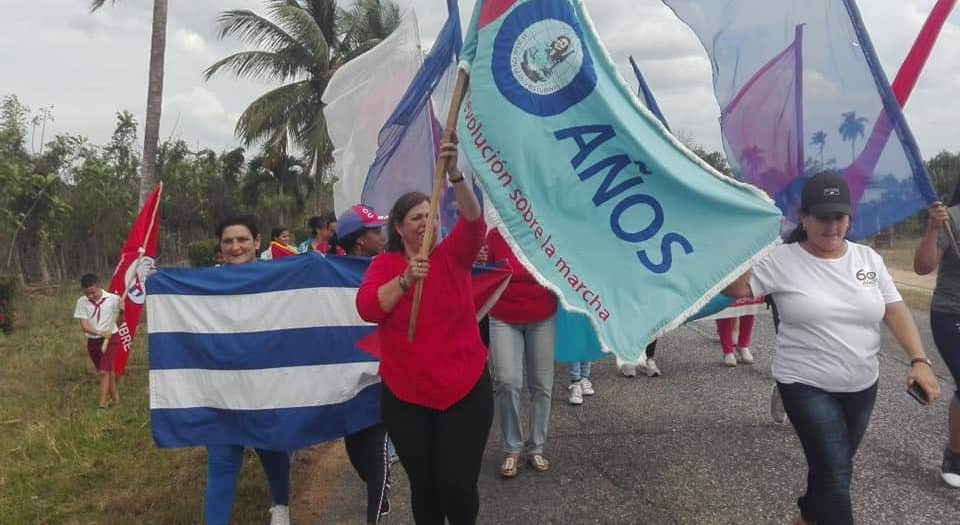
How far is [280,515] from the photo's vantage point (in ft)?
11.6

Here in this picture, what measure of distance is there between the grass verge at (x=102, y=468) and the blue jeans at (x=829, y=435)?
2675mm

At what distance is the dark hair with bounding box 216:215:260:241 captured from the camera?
11.9 feet

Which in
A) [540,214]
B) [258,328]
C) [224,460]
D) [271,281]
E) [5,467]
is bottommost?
[5,467]

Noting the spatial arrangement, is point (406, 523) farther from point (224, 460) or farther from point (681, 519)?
point (681, 519)

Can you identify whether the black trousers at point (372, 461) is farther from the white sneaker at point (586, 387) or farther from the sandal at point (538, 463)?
the white sneaker at point (586, 387)

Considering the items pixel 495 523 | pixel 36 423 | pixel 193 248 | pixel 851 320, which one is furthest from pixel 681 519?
pixel 193 248

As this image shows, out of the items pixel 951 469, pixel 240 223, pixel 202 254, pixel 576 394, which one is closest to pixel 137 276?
pixel 240 223

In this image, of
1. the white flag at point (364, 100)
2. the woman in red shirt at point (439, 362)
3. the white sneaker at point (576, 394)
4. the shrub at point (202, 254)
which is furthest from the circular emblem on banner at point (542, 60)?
the shrub at point (202, 254)

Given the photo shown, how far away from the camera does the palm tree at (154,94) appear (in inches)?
397

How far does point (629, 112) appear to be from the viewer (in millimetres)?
2834

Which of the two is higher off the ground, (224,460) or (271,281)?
(271,281)

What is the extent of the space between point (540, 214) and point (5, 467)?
4489mm

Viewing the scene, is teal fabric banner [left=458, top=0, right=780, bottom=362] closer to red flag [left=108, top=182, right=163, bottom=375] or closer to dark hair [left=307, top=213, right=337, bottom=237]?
red flag [left=108, top=182, right=163, bottom=375]

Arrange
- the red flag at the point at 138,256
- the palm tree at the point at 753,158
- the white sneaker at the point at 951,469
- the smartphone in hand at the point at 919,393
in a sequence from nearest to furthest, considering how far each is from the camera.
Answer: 1. the smartphone in hand at the point at 919,393
2. the palm tree at the point at 753,158
3. the white sneaker at the point at 951,469
4. the red flag at the point at 138,256
